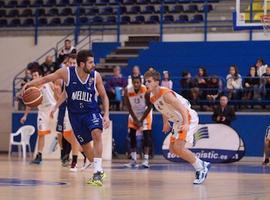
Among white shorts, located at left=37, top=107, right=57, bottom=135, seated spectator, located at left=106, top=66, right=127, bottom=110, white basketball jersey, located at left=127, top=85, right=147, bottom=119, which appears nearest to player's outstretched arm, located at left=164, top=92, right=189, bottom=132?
white basketball jersey, located at left=127, top=85, right=147, bottom=119

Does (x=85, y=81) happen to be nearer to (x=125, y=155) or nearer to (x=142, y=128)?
(x=142, y=128)

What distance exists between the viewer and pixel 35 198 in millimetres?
8383

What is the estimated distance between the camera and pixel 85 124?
1112cm

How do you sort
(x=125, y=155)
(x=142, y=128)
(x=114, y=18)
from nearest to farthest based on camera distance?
(x=142, y=128), (x=125, y=155), (x=114, y=18)

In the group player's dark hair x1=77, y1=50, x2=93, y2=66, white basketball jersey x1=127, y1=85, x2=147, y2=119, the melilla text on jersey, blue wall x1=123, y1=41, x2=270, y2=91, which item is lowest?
white basketball jersey x1=127, y1=85, x2=147, y2=119

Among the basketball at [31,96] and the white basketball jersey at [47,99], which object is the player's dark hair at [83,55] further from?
the white basketball jersey at [47,99]

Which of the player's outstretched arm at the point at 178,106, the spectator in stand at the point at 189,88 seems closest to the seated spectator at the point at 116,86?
the spectator in stand at the point at 189,88

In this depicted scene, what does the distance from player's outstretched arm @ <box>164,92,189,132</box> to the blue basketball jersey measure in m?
1.10

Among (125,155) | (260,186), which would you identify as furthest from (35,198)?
(125,155)

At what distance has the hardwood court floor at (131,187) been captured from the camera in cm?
889

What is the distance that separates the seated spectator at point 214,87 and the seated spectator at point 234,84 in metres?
0.29

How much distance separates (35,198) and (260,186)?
3845mm

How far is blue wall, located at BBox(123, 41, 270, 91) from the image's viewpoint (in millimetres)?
23328

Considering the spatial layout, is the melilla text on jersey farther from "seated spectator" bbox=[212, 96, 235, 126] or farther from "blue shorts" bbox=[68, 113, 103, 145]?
"seated spectator" bbox=[212, 96, 235, 126]
